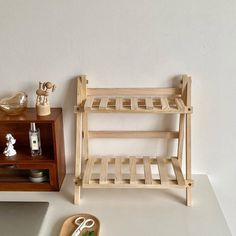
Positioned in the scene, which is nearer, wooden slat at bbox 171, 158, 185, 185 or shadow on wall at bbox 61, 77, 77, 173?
wooden slat at bbox 171, 158, 185, 185

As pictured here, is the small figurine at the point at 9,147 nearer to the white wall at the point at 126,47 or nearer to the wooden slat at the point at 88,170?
the white wall at the point at 126,47

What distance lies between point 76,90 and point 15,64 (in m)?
0.26

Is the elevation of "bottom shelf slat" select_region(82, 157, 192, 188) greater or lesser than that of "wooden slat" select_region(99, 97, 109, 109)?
lesser

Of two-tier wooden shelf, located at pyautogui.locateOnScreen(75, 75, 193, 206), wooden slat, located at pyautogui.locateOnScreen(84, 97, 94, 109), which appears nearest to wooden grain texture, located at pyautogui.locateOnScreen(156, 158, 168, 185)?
two-tier wooden shelf, located at pyautogui.locateOnScreen(75, 75, 193, 206)

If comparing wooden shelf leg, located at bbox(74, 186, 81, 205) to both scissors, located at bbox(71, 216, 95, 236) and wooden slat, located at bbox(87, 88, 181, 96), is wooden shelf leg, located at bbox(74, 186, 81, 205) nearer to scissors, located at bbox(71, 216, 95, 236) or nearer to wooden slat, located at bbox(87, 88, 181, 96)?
scissors, located at bbox(71, 216, 95, 236)

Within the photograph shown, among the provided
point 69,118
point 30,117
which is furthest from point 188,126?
point 30,117

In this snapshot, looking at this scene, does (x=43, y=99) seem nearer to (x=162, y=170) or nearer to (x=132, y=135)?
(x=132, y=135)

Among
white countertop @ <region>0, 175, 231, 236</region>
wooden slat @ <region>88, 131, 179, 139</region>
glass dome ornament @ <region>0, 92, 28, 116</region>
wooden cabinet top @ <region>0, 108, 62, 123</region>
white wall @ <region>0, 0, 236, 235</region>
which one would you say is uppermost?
white wall @ <region>0, 0, 236, 235</region>

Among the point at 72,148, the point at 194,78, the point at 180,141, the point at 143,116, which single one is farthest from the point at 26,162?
the point at 194,78

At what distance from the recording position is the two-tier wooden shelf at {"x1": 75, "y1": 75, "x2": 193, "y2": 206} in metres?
1.06

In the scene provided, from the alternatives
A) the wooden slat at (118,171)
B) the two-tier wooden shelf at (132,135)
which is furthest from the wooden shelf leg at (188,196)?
the wooden slat at (118,171)

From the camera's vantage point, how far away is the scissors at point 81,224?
97 cm

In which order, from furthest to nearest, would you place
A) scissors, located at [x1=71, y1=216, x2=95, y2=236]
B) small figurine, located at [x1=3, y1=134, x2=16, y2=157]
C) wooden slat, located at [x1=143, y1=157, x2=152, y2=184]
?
small figurine, located at [x1=3, y1=134, x2=16, y2=157], wooden slat, located at [x1=143, y1=157, x2=152, y2=184], scissors, located at [x1=71, y1=216, x2=95, y2=236]

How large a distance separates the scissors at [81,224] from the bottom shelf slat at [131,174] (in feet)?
0.37
